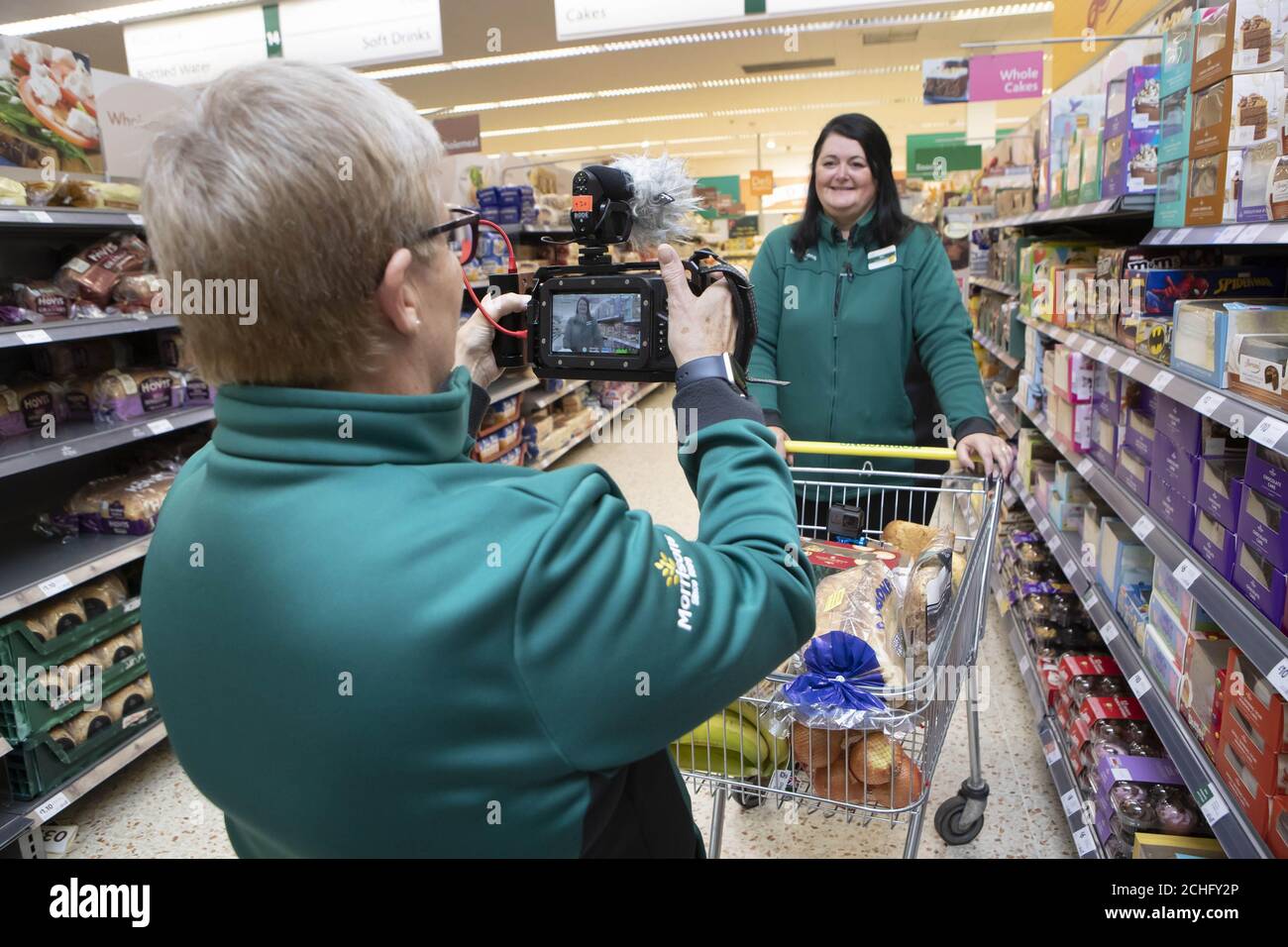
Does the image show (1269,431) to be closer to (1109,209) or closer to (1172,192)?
(1172,192)

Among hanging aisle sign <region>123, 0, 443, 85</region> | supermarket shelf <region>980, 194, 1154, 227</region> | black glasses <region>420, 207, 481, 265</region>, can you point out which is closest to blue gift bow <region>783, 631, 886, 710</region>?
black glasses <region>420, 207, 481, 265</region>

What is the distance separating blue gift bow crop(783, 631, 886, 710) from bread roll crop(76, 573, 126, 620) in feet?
7.69

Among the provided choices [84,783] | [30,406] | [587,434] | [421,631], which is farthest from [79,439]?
[587,434]

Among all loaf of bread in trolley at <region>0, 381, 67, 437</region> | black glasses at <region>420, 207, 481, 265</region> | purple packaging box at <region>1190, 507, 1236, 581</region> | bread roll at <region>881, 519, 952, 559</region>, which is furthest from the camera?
loaf of bread in trolley at <region>0, 381, 67, 437</region>

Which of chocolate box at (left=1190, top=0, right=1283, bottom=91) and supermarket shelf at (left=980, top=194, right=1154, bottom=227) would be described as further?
supermarket shelf at (left=980, top=194, right=1154, bottom=227)

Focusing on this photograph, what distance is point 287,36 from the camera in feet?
19.3

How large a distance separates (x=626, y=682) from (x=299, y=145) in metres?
0.47

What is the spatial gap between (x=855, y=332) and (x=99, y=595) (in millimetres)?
2419

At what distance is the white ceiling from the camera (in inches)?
348

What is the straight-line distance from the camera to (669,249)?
3.26 ft
